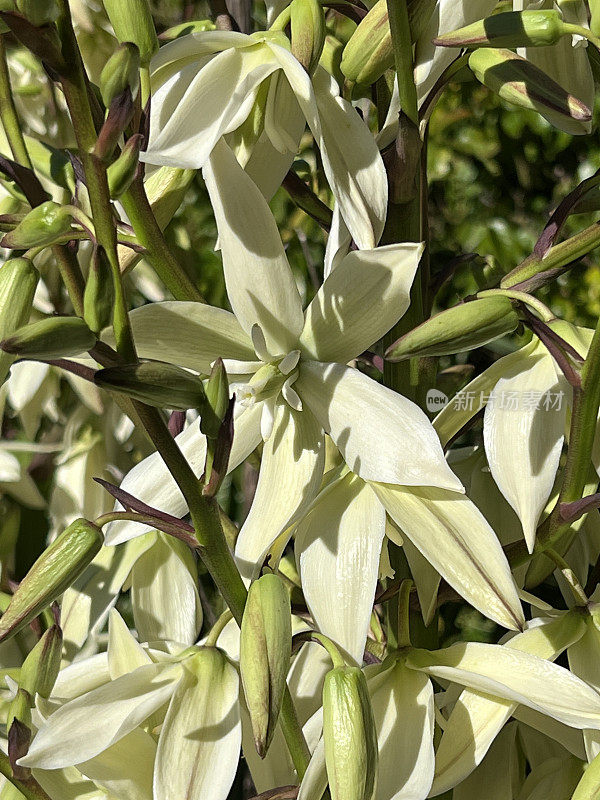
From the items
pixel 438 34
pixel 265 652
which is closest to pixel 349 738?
pixel 265 652

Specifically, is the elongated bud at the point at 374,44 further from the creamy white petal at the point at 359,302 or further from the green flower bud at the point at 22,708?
the green flower bud at the point at 22,708

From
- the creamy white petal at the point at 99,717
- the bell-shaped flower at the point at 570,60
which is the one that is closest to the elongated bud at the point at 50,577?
the creamy white petal at the point at 99,717

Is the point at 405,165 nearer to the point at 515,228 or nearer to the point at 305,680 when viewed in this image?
the point at 305,680

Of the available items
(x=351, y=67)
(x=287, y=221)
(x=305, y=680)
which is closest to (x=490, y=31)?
(x=351, y=67)

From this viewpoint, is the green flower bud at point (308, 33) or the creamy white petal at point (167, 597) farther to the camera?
the creamy white petal at point (167, 597)

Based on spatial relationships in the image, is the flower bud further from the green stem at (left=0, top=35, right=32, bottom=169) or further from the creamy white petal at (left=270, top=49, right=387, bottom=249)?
the green stem at (left=0, top=35, right=32, bottom=169)

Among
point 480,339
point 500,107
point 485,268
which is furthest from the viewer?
point 500,107

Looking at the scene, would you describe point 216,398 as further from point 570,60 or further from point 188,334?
point 570,60
